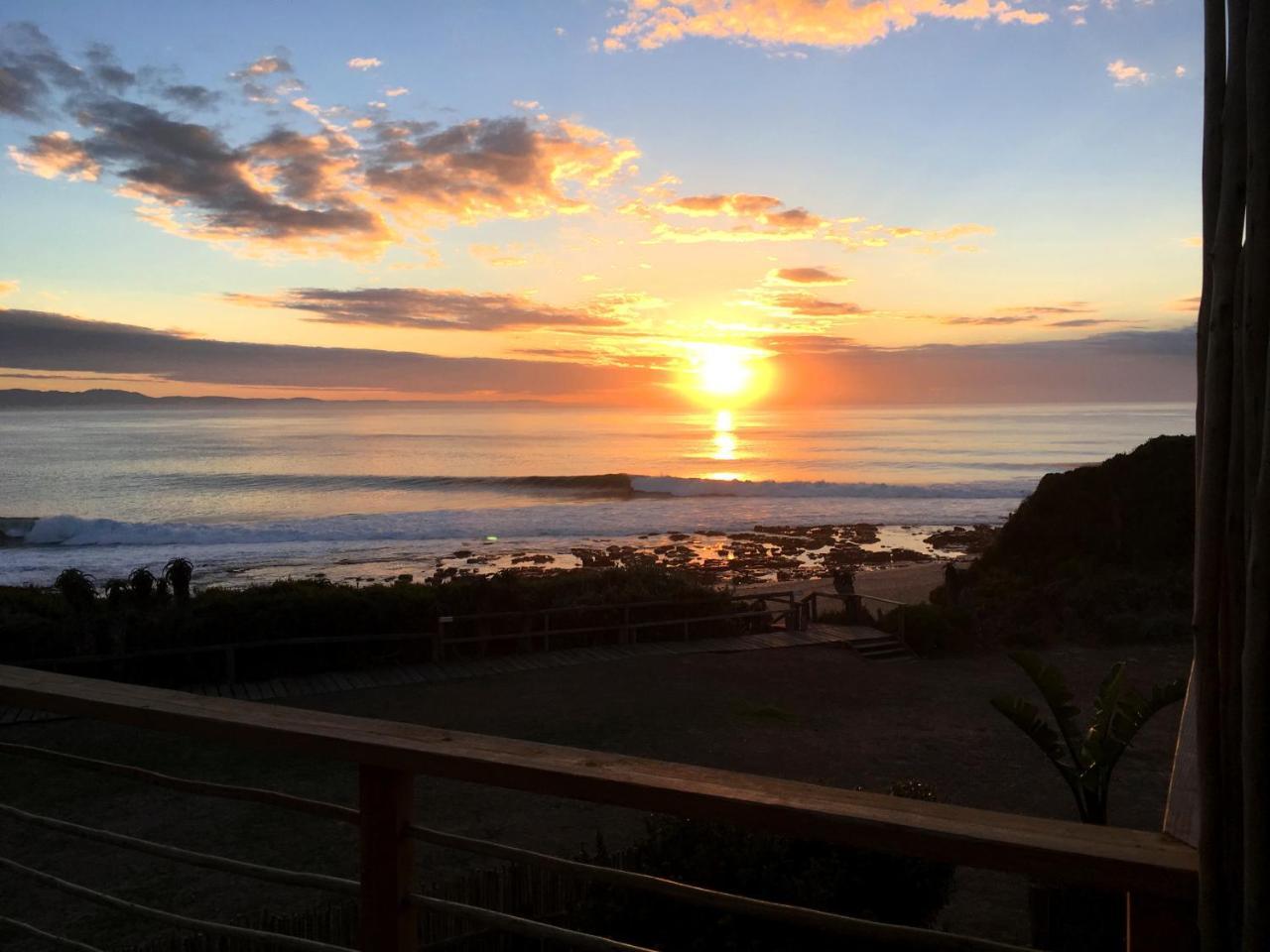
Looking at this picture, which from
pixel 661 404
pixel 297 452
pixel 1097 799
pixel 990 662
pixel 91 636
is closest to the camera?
pixel 1097 799

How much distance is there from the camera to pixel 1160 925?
125 cm

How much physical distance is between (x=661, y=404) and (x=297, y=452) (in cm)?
12036

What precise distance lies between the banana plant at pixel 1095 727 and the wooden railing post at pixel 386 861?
23.6 feet

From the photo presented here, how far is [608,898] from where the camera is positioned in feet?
15.1

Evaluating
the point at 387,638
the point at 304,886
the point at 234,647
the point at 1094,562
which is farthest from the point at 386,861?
the point at 1094,562

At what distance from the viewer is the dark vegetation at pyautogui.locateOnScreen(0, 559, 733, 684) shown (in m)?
13.7

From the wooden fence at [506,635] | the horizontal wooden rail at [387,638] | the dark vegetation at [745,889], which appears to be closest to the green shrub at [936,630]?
the wooden fence at [506,635]

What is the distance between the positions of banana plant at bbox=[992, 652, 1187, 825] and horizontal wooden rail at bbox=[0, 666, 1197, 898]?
7135 mm

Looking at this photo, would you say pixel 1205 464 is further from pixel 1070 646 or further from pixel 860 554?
pixel 860 554

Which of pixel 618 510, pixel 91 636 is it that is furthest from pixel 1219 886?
pixel 618 510

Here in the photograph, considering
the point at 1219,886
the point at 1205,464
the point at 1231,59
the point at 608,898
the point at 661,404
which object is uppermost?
the point at 661,404

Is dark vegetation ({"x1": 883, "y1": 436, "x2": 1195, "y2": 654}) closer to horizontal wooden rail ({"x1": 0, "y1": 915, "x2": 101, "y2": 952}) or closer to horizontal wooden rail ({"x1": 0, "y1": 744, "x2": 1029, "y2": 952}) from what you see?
horizontal wooden rail ({"x1": 0, "y1": 915, "x2": 101, "y2": 952})

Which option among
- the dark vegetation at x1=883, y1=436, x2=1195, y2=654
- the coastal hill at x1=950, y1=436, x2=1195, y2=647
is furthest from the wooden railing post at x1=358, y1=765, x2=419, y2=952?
the coastal hill at x1=950, y1=436, x2=1195, y2=647

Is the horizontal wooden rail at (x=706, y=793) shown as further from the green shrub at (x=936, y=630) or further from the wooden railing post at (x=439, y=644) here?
the green shrub at (x=936, y=630)
